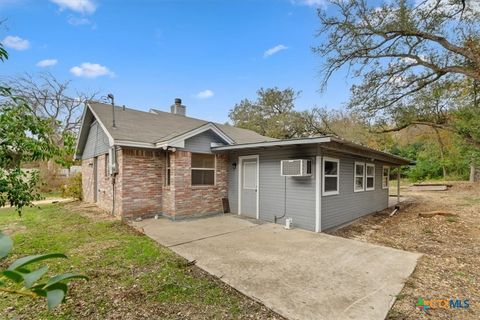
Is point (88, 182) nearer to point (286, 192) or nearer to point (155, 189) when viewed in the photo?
point (155, 189)

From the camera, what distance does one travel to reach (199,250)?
511 cm

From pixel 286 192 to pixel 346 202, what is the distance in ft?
7.45

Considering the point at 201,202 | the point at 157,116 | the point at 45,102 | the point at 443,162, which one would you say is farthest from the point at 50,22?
the point at 443,162

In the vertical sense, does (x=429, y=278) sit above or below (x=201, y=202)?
below

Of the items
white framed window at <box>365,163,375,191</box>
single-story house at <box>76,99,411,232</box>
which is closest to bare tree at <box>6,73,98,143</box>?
single-story house at <box>76,99,411,232</box>

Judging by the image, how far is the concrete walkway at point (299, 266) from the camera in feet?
10.7

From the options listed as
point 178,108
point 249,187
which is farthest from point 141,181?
point 178,108

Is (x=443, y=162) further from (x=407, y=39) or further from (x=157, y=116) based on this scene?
(x=157, y=116)

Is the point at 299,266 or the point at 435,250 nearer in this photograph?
the point at 299,266

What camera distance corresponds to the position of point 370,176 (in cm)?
993

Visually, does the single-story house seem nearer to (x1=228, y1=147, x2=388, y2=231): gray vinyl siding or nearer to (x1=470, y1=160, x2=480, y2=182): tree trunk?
(x1=228, y1=147, x2=388, y2=231): gray vinyl siding

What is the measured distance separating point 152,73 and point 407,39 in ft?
38.1

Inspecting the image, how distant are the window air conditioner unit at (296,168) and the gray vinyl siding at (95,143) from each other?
6608 millimetres

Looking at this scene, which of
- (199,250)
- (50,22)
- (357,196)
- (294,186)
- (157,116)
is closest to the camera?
(199,250)
